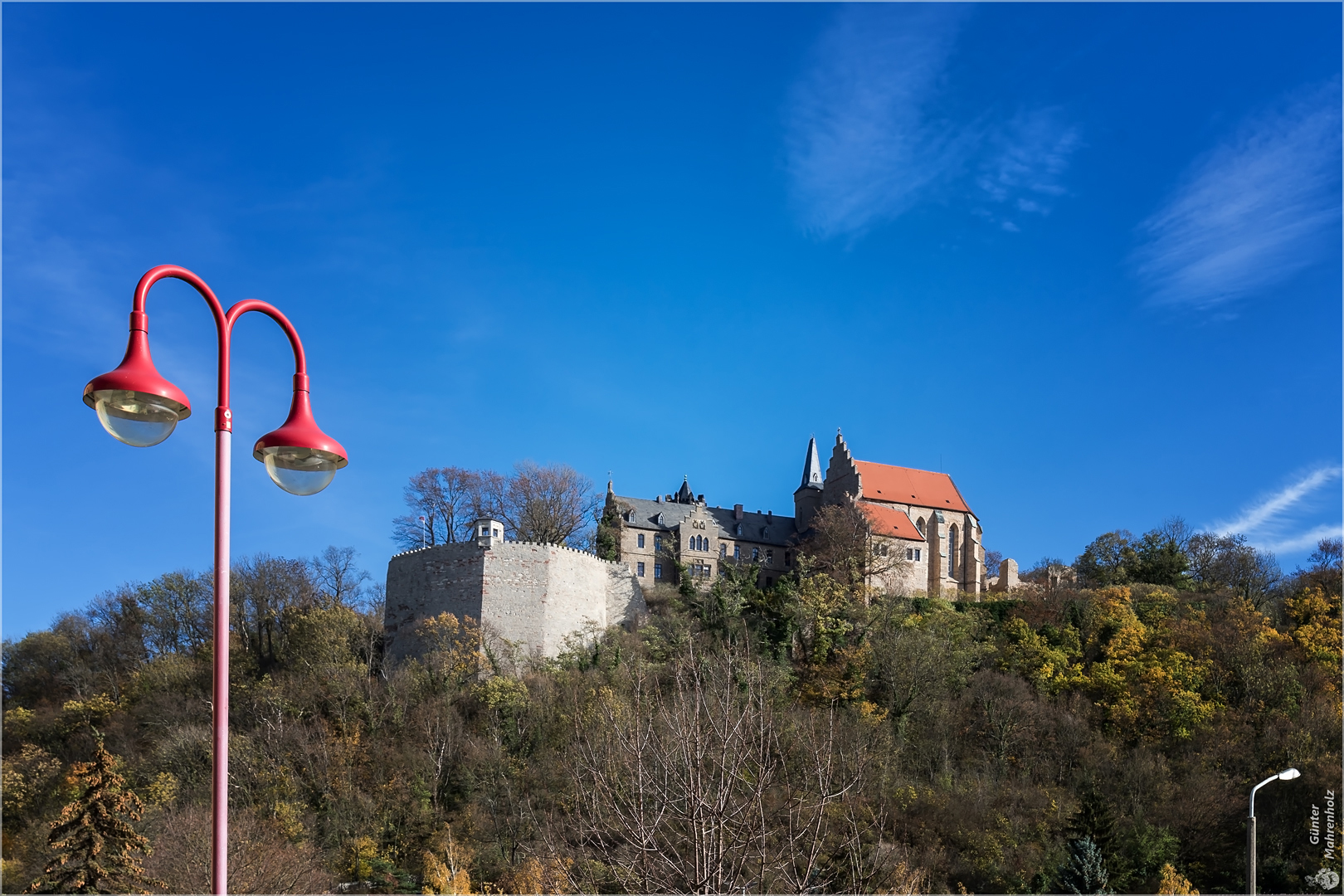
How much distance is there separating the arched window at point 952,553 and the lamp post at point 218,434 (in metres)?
55.4

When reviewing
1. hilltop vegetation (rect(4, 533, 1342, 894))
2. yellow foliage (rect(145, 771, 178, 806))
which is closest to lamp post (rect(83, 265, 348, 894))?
hilltop vegetation (rect(4, 533, 1342, 894))

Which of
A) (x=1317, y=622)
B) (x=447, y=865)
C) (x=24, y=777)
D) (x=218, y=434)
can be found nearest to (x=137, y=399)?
(x=218, y=434)

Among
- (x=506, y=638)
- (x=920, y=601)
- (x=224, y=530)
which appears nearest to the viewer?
(x=224, y=530)

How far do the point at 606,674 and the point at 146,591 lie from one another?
24948 mm

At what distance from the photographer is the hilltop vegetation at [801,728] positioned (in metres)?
32.7

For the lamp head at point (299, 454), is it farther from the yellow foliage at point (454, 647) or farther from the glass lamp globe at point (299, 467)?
the yellow foliage at point (454, 647)

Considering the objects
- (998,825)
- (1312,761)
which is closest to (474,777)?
(998,825)

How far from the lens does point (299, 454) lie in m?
7.60

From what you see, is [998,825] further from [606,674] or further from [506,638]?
[506,638]

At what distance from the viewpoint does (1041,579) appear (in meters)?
62.3

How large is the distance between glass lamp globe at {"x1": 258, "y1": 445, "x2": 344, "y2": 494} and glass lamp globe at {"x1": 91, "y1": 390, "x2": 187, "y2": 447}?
2.29ft

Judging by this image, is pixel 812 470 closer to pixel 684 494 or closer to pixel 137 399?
pixel 684 494

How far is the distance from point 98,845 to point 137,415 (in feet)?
96.0

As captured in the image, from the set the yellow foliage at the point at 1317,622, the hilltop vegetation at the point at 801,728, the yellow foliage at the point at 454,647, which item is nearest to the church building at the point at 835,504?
the hilltop vegetation at the point at 801,728
